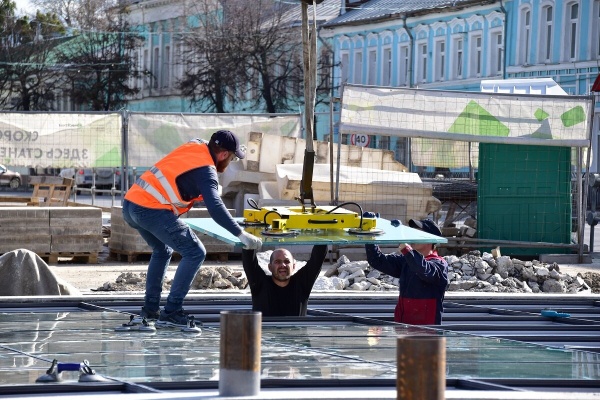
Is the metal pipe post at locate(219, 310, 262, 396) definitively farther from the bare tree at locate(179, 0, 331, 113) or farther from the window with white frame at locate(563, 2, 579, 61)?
the bare tree at locate(179, 0, 331, 113)

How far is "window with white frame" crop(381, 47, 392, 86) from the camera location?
55656 mm

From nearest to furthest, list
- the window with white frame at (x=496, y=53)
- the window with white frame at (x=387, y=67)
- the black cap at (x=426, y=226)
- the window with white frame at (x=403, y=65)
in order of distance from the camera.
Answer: the black cap at (x=426, y=226) < the window with white frame at (x=496, y=53) < the window with white frame at (x=403, y=65) < the window with white frame at (x=387, y=67)

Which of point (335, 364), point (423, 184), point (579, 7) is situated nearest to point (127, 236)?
point (423, 184)

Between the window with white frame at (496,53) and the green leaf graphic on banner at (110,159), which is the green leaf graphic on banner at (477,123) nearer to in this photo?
the green leaf graphic on banner at (110,159)

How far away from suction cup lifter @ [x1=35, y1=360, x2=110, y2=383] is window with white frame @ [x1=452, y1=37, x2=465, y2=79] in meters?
45.7

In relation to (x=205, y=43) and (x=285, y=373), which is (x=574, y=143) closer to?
(x=285, y=373)

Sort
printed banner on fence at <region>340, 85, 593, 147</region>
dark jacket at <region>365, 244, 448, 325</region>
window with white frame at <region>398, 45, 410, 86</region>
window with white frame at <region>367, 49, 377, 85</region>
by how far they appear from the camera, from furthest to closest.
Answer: window with white frame at <region>367, 49, 377, 85</region>
window with white frame at <region>398, 45, 410, 86</region>
printed banner on fence at <region>340, 85, 593, 147</region>
dark jacket at <region>365, 244, 448, 325</region>

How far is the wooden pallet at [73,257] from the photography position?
2039cm

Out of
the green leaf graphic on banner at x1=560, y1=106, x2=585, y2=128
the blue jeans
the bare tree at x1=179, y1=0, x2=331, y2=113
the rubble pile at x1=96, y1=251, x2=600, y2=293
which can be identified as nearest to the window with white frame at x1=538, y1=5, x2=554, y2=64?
the bare tree at x1=179, y1=0, x2=331, y2=113

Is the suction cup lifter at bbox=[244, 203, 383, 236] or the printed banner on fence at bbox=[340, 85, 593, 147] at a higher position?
the printed banner on fence at bbox=[340, 85, 593, 147]

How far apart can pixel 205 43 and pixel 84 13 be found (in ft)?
38.6

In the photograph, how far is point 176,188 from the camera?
9125mm

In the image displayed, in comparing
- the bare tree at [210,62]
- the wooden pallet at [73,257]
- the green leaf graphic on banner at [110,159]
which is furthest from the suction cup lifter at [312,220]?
the bare tree at [210,62]

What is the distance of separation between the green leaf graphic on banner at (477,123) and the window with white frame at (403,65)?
34.2 metres
